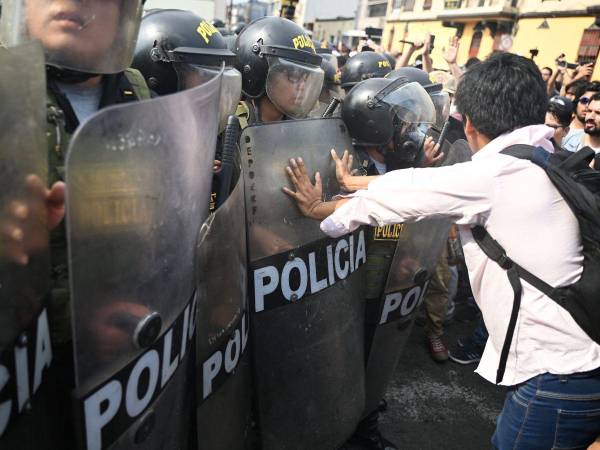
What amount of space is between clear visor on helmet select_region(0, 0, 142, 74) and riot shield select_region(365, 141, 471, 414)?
138 centimetres

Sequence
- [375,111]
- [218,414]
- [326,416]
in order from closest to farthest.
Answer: [218,414]
[326,416]
[375,111]

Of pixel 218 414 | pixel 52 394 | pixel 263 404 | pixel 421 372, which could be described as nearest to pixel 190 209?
pixel 52 394

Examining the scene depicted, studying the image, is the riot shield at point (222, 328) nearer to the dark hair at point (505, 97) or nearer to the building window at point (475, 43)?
the dark hair at point (505, 97)

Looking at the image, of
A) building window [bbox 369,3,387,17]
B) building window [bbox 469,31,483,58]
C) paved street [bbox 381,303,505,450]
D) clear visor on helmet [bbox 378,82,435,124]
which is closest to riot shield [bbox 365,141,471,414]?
clear visor on helmet [bbox 378,82,435,124]

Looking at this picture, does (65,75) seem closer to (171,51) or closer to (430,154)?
(171,51)

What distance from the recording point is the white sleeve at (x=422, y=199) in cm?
144

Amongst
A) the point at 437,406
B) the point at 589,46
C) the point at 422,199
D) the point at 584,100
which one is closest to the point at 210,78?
the point at 422,199

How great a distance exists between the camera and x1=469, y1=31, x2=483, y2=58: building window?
83.9ft

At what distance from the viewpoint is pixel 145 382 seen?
954mm

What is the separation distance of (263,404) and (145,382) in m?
0.85

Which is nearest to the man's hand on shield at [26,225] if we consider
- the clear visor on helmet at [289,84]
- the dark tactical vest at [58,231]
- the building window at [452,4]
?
the dark tactical vest at [58,231]

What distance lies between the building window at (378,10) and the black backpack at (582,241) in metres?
40.6

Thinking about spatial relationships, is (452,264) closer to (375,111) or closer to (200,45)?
(375,111)

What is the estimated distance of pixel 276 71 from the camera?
2441mm
